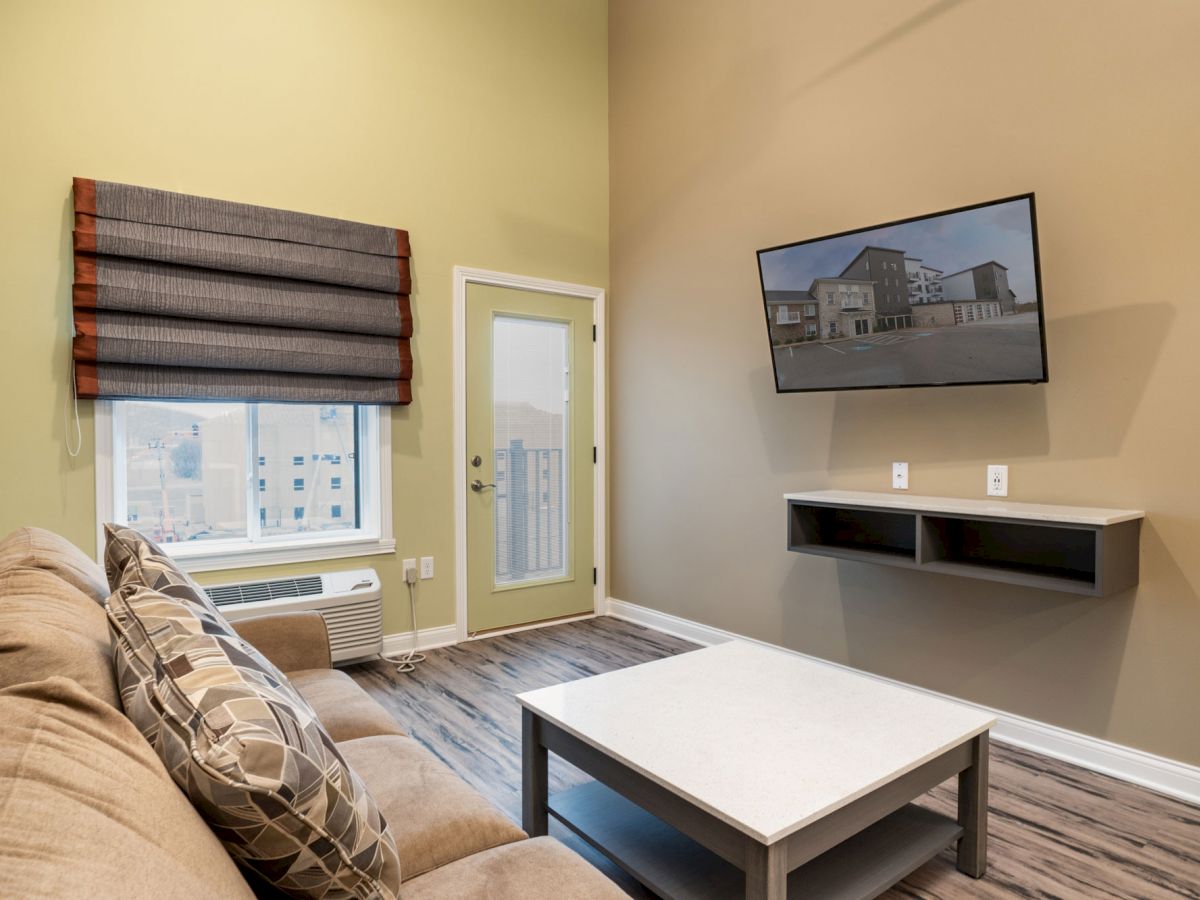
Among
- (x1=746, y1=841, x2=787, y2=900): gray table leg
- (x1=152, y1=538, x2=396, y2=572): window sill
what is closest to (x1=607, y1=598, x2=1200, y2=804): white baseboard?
(x1=746, y1=841, x2=787, y2=900): gray table leg

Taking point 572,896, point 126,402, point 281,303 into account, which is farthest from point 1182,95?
point 126,402

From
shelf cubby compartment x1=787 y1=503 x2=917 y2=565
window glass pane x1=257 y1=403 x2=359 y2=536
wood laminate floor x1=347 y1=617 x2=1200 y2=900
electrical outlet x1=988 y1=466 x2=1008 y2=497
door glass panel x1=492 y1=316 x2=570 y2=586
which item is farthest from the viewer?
door glass panel x1=492 y1=316 x2=570 y2=586

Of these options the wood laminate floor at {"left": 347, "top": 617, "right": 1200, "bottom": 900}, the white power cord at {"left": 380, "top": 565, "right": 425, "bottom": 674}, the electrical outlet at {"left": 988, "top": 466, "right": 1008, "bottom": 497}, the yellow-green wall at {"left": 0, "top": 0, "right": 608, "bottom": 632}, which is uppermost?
the yellow-green wall at {"left": 0, "top": 0, "right": 608, "bottom": 632}

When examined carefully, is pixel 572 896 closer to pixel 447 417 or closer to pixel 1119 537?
pixel 1119 537

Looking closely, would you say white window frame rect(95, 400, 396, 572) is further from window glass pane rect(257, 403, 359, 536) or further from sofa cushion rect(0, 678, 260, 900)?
sofa cushion rect(0, 678, 260, 900)

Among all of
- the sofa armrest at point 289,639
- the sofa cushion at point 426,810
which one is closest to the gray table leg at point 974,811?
the sofa cushion at point 426,810

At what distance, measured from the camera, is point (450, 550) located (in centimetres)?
409

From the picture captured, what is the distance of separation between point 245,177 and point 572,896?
3.41 m

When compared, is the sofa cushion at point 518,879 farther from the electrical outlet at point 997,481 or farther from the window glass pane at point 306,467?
the window glass pane at point 306,467

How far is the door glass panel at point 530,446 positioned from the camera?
4.28m

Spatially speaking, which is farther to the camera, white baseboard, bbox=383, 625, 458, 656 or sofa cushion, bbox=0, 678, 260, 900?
white baseboard, bbox=383, 625, 458, 656

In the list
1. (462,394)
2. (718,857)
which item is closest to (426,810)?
(718,857)

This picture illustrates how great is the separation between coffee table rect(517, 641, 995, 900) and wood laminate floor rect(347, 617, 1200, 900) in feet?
0.50

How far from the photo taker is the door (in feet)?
13.7
